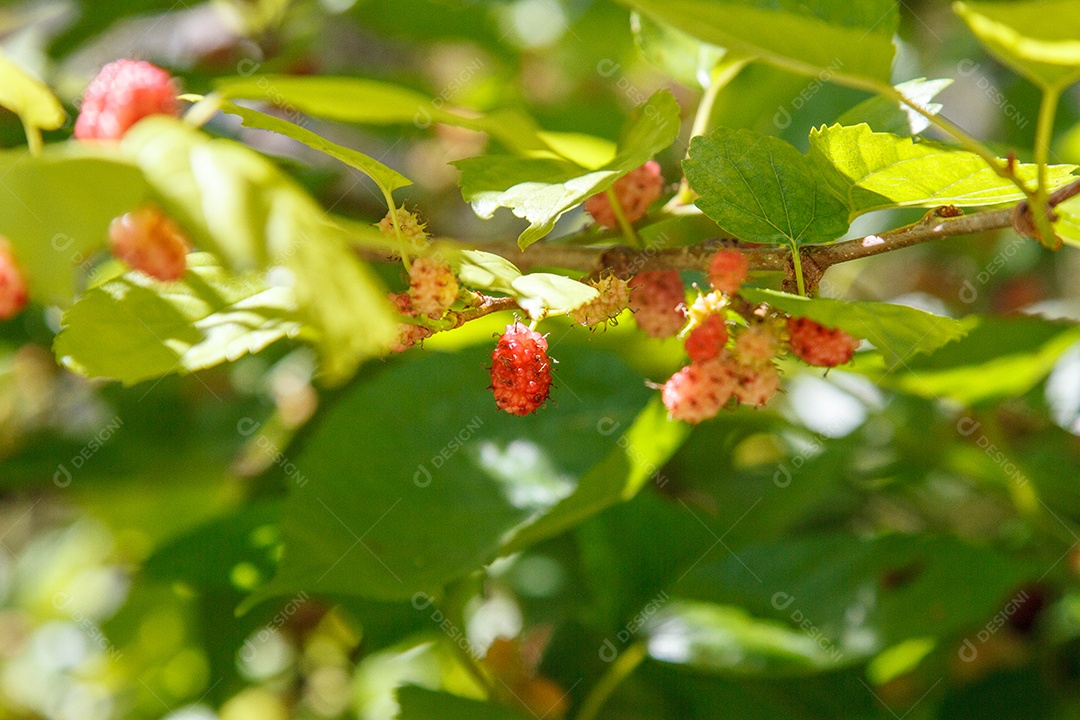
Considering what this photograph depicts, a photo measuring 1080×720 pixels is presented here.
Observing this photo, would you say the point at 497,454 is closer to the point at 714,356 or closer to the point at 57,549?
the point at 714,356

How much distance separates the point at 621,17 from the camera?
1.51m

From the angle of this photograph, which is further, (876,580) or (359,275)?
(876,580)

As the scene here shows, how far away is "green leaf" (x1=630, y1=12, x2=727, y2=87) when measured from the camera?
0.82 meters

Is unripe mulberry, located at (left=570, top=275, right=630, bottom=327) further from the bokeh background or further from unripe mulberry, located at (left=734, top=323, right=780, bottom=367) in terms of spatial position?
the bokeh background

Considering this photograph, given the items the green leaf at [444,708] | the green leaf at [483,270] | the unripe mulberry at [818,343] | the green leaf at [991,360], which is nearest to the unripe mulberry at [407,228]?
the green leaf at [483,270]

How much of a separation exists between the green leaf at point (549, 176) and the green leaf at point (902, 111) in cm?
13

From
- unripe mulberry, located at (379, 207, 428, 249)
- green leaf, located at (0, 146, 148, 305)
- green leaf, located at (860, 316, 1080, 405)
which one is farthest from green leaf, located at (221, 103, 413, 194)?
green leaf, located at (860, 316, 1080, 405)

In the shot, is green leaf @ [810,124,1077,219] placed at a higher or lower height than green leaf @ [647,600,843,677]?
higher

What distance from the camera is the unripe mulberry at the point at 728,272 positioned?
1.88 feet

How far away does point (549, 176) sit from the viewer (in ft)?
2.02

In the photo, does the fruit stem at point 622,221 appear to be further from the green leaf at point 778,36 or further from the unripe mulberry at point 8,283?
the unripe mulberry at point 8,283

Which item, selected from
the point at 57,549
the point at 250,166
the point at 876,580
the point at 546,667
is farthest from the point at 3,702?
the point at 250,166

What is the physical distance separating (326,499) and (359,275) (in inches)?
20.4

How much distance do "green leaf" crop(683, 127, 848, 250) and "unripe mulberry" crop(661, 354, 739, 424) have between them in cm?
9
